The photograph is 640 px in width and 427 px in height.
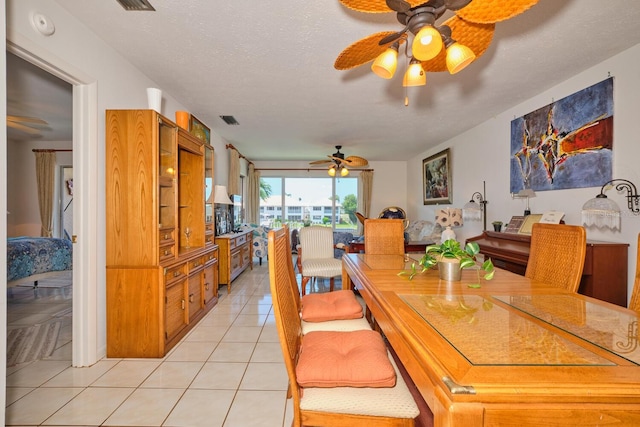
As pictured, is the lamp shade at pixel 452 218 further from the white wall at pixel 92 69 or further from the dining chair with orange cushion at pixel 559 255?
the white wall at pixel 92 69

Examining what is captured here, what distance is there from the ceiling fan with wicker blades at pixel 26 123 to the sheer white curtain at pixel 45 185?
0.57 m

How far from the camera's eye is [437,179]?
6.12m

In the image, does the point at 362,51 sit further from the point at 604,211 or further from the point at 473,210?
the point at 473,210

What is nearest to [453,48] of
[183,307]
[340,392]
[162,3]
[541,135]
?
[340,392]

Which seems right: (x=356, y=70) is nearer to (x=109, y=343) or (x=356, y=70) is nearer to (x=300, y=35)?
(x=300, y=35)

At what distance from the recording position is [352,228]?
816cm

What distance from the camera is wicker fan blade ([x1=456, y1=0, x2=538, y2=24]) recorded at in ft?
3.99

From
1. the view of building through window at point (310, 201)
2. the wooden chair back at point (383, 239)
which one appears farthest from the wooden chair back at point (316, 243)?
the view of building through window at point (310, 201)

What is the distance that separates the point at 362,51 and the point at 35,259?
16.2 ft

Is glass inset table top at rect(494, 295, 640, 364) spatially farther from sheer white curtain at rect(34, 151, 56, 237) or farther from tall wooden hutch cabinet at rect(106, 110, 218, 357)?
sheer white curtain at rect(34, 151, 56, 237)

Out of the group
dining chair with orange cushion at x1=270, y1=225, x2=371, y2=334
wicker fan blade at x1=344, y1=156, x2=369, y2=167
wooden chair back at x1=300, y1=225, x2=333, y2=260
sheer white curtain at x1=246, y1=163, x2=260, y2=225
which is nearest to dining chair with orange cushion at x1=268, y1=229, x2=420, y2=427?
dining chair with orange cushion at x1=270, y1=225, x2=371, y2=334

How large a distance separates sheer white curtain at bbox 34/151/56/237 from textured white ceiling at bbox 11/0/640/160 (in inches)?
144

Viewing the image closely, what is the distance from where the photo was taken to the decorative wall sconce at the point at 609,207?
7.62 ft

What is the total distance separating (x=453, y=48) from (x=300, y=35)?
1.19 meters
